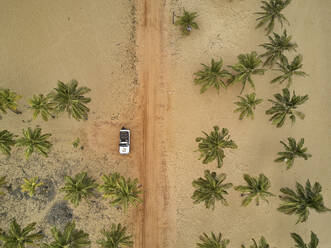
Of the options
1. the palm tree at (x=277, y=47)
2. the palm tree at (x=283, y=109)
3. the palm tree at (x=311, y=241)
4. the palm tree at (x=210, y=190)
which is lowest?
the palm tree at (x=311, y=241)

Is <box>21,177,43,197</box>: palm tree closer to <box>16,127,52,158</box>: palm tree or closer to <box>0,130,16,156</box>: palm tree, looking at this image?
<box>16,127,52,158</box>: palm tree

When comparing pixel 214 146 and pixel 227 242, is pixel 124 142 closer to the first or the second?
pixel 214 146

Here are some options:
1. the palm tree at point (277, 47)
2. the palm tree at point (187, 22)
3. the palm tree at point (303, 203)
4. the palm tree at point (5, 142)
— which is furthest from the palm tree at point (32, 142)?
the palm tree at point (277, 47)

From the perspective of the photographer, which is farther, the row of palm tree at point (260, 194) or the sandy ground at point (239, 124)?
the sandy ground at point (239, 124)

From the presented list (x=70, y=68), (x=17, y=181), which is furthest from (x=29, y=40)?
(x=17, y=181)

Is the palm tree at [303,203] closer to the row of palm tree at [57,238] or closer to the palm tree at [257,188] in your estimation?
the palm tree at [257,188]

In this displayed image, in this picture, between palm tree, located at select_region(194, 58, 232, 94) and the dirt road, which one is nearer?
palm tree, located at select_region(194, 58, 232, 94)

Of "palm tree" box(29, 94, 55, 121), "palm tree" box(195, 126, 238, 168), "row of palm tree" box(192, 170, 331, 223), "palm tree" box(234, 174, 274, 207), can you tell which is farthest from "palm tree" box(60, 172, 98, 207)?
"palm tree" box(234, 174, 274, 207)

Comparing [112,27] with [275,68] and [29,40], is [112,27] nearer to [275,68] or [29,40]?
[29,40]
